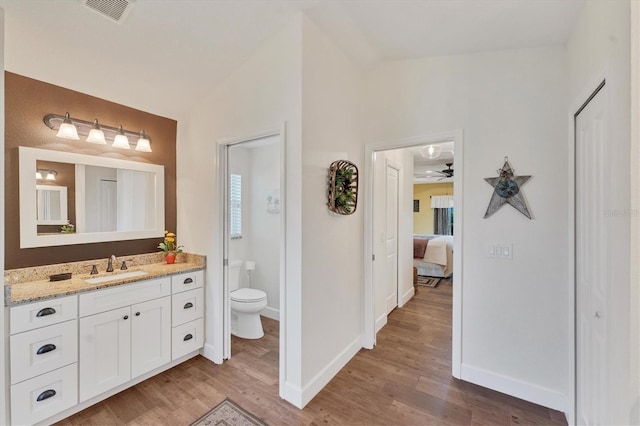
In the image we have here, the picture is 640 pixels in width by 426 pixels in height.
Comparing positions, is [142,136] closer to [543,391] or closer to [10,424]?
[10,424]

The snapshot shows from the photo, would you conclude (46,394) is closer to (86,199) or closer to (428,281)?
(86,199)

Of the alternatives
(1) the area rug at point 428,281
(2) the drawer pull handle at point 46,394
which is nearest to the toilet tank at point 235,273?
(2) the drawer pull handle at point 46,394

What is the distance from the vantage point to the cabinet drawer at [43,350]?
5.42 ft

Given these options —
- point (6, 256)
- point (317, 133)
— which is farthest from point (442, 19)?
point (6, 256)

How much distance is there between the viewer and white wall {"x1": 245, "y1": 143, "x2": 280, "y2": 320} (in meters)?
3.65

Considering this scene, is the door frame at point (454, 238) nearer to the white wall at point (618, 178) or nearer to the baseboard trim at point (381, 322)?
the baseboard trim at point (381, 322)

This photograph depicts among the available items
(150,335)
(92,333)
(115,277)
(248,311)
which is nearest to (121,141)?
(115,277)

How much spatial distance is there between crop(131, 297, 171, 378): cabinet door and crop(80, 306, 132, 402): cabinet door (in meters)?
0.04

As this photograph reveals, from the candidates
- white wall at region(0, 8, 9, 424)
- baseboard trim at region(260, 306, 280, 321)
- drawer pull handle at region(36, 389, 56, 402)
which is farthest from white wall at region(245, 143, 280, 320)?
white wall at region(0, 8, 9, 424)

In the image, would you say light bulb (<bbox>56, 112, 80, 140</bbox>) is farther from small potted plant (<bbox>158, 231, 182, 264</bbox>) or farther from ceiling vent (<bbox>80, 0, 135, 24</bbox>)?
Answer: small potted plant (<bbox>158, 231, 182, 264</bbox>)

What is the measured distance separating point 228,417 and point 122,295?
47.3 inches

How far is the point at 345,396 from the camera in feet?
6.97
